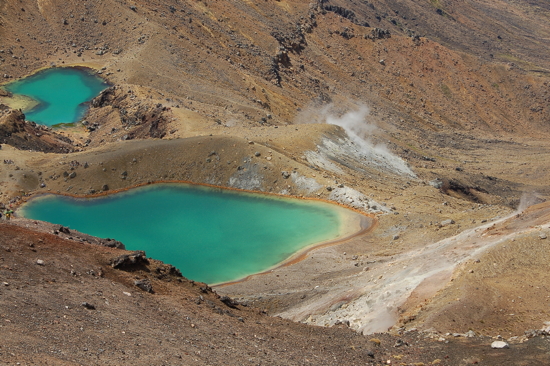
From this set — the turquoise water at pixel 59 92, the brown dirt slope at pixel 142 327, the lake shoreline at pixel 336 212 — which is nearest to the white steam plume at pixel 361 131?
the lake shoreline at pixel 336 212

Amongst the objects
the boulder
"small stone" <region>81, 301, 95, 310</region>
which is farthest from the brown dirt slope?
the boulder

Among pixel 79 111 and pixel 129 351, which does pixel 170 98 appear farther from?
pixel 129 351

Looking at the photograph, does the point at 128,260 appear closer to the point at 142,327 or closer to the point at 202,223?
the point at 142,327

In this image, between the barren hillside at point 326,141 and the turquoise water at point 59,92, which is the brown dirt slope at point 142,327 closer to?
the barren hillside at point 326,141

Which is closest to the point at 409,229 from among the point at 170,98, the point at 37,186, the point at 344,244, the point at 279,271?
the point at 344,244

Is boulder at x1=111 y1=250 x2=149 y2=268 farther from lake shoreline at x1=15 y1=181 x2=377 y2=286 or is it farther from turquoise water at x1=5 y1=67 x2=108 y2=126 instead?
turquoise water at x1=5 y1=67 x2=108 y2=126

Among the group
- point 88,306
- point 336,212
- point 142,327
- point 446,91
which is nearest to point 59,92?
point 336,212
